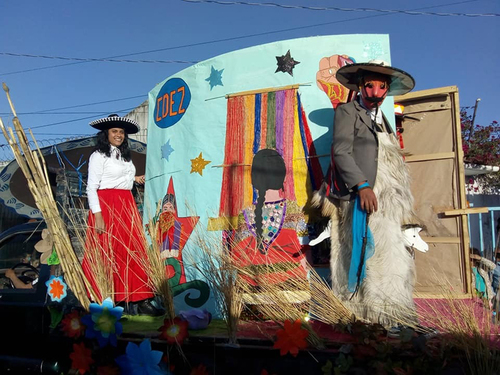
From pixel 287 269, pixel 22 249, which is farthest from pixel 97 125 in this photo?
pixel 287 269

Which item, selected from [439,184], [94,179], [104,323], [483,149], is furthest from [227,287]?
[483,149]

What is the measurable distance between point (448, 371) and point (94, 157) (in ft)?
10.6

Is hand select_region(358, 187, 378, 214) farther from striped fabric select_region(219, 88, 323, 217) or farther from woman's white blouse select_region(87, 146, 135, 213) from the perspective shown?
woman's white blouse select_region(87, 146, 135, 213)

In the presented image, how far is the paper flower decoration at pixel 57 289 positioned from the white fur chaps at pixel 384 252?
6.51 ft

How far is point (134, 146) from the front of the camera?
23.9ft

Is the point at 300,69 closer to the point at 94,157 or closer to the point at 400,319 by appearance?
the point at 94,157

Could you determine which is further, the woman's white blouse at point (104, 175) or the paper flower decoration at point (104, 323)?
the woman's white blouse at point (104, 175)

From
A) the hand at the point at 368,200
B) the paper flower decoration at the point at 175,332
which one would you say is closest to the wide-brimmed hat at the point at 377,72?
the hand at the point at 368,200

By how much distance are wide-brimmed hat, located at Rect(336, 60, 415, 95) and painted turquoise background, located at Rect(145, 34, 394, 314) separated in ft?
1.26

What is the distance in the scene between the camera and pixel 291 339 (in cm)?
239

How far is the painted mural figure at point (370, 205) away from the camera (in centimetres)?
294

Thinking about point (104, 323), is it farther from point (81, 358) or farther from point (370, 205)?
point (370, 205)

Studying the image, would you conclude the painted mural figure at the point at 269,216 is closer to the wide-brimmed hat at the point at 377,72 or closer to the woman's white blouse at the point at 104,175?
the wide-brimmed hat at the point at 377,72

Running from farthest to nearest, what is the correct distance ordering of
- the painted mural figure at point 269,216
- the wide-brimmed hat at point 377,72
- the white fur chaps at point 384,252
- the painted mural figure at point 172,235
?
the painted mural figure at point 172,235 < the painted mural figure at point 269,216 < the wide-brimmed hat at point 377,72 < the white fur chaps at point 384,252
